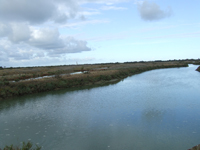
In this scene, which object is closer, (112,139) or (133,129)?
(112,139)

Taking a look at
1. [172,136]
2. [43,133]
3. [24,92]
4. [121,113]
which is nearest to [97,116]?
[121,113]

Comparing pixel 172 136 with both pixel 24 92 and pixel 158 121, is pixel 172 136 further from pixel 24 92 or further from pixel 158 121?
pixel 24 92

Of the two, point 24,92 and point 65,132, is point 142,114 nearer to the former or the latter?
point 65,132

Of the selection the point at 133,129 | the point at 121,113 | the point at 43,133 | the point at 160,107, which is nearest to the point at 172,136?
the point at 133,129

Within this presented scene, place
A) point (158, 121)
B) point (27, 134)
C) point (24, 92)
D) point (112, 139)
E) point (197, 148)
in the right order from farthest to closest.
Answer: point (24, 92) < point (158, 121) < point (27, 134) < point (112, 139) < point (197, 148)

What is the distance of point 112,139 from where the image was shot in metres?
9.94

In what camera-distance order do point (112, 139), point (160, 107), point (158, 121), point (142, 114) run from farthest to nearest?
point (160, 107)
point (142, 114)
point (158, 121)
point (112, 139)

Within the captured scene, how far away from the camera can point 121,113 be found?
48.3ft

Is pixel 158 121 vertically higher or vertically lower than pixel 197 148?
lower

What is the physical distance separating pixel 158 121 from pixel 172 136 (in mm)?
2478

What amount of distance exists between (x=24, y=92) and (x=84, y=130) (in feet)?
51.9

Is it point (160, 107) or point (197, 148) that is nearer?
point (197, 148)

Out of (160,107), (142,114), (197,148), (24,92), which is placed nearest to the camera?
(197,148)

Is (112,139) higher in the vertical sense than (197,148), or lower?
lower
